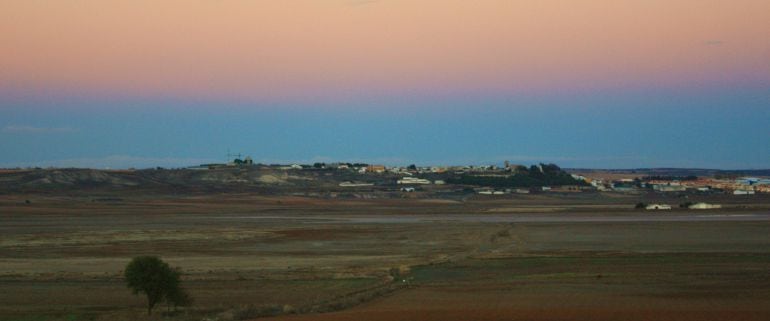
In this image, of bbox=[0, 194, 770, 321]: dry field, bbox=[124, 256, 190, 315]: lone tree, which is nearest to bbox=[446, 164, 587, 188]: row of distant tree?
bbox=[0, 194, 770, 321]: dry field

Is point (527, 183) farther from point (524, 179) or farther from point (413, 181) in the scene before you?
point (413, 181)

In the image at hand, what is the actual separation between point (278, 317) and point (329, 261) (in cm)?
1699

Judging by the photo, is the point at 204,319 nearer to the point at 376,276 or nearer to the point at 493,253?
the point at 376,276

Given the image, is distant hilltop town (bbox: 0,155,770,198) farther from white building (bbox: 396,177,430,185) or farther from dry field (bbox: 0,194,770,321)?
dry field (bbox: 0,194,770,321)

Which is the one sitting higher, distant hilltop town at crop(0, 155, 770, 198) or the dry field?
distant hilltop town at crop(0, 155, 770, 198)

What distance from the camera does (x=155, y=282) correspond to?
25.6 meters

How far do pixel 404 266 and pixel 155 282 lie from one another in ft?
44.1

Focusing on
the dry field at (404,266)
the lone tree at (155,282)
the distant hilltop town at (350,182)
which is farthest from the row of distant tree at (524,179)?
the lone tree at (155,282)

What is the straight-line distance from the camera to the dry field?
82.5ft

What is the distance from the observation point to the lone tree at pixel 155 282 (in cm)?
2564

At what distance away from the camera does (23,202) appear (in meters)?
100

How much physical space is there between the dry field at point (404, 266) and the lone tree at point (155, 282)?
539mm

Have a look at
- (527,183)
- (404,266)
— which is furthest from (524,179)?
(404,266)

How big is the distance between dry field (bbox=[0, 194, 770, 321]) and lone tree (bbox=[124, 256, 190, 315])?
539 millimetres
